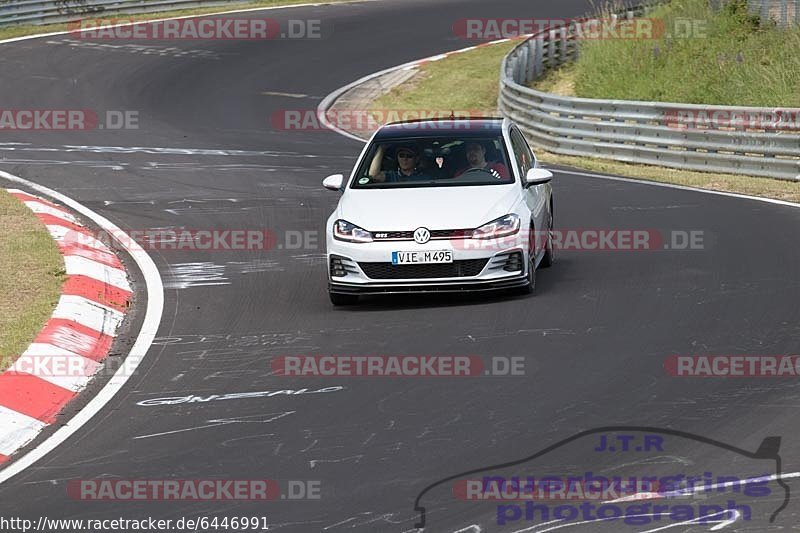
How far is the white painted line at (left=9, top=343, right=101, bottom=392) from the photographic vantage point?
950 cm

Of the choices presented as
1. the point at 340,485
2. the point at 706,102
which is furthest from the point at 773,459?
the point at 706,102

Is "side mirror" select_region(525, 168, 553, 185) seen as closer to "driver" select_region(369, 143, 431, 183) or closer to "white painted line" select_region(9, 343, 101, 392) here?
"driver" select_region(369, 143, 431, 183)

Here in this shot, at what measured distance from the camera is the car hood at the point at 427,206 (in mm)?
11523

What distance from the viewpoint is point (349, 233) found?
11.7 metres

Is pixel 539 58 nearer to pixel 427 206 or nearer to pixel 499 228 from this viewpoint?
pixel 427 206

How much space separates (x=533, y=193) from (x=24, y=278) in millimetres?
4541

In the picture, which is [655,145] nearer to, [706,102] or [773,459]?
[706,102]

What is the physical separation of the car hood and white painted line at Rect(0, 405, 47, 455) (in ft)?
12.5

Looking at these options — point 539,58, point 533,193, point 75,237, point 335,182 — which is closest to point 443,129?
point 533,193

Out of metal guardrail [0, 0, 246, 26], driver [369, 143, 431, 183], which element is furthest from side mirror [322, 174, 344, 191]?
metal guardrail [0, 0, 246, 26]

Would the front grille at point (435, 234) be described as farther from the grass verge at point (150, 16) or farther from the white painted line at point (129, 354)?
the grass verge at point (150, 16)

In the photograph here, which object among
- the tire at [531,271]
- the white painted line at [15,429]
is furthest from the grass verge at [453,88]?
the white painted line at [15,429]

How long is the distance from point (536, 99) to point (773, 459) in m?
18.4

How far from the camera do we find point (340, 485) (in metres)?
7.05
